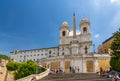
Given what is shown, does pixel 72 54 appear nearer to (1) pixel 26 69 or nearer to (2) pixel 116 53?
(1) pixel 26 69

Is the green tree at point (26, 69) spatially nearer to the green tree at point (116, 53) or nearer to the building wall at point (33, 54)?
the green tree at point (116, 53)

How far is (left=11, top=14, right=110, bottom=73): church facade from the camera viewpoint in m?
51.9

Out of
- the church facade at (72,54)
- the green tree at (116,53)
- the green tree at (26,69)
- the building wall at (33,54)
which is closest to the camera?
the green tree at (116,53)

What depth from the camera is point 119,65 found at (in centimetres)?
3519

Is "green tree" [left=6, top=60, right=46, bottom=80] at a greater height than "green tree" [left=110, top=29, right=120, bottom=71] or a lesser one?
lesser

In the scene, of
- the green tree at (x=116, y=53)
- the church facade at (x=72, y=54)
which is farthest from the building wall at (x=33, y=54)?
the green tree at (x=116, y=53)

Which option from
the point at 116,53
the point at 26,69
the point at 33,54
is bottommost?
the point at 26,69

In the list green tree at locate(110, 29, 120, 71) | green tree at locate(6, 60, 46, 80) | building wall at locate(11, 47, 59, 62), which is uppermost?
building wall at locate(11, 47, 59, 62)

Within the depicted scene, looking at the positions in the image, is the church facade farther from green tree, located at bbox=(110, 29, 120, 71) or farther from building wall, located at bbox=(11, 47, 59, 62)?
green tree, located at bbox=(110, 29, 120, 71)

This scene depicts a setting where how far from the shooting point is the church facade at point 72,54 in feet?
170

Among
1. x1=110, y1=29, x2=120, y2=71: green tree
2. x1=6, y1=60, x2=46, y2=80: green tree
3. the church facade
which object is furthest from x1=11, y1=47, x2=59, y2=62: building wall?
x1=110, y1=29, x2=120, y2=71: green tree

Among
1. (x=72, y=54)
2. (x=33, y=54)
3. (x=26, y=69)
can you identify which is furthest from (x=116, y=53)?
(x=33, y=54)

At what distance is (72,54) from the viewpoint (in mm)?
55094

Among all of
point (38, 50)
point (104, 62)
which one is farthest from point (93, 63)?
point (38, 50)
